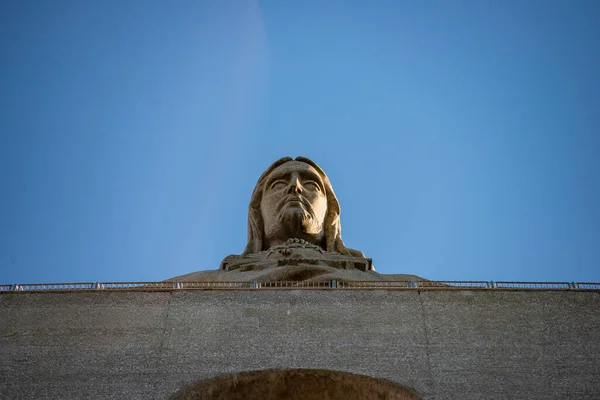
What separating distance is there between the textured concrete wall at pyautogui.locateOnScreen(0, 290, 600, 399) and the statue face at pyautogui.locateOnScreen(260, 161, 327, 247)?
23.1 feet

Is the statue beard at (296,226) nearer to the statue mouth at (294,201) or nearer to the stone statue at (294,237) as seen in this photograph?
the stone statue at (294,237)

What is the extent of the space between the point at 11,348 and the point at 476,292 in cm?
590

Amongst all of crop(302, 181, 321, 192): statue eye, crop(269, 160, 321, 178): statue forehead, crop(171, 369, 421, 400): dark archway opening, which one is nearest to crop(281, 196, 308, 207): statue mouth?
crop(302, 181, 321, 192): statue eye

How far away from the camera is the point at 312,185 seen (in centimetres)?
2109

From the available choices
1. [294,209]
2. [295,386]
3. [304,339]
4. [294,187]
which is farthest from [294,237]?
[295,386]

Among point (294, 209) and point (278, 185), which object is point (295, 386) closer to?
point (294, 209)

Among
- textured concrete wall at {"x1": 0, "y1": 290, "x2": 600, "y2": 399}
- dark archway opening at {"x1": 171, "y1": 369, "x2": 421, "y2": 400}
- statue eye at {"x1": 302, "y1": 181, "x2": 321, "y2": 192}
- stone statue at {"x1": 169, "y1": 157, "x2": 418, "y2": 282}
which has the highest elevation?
statue eye at {"x1": 302, "y1": 181, "x2": 321, "y2": 192}

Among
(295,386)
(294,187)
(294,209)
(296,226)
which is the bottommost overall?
(295,386)

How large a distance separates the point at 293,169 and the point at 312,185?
58cm

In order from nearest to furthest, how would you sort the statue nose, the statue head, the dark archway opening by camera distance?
the dark archway opening → the statue head → the statue nose

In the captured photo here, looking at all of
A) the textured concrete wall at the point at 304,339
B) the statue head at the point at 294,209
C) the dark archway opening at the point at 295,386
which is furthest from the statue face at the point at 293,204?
the dark archway opening at the point at 295,386

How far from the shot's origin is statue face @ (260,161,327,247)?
64.9 feet

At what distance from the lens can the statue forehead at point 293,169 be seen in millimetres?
21289

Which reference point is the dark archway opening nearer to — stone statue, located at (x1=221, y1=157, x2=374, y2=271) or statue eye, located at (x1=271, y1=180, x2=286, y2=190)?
stone statue, located at (x1=221, y1=157, x2=374, y2=271)
